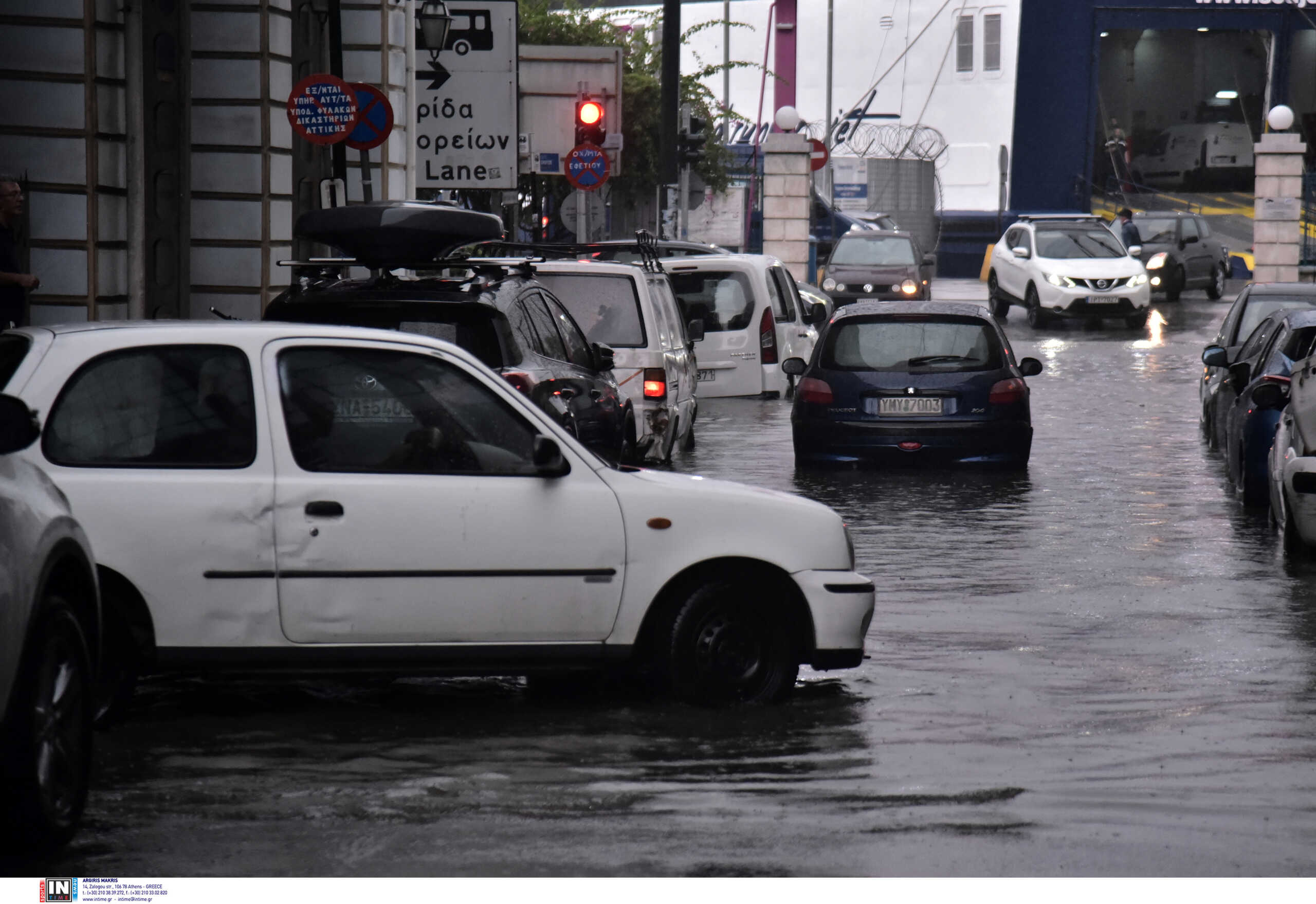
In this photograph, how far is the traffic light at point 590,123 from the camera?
105ft

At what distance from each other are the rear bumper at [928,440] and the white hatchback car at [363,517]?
874 cm

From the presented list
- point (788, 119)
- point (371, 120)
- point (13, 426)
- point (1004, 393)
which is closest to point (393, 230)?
point (1004, 393)

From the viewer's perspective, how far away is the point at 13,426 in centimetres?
534

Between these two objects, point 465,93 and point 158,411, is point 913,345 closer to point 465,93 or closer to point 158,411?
point 158,411

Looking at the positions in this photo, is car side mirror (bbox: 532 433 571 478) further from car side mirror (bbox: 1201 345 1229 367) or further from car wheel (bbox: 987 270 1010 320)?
car wheel (bbox: 987 270 1010 320)

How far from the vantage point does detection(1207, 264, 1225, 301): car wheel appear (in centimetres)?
4588

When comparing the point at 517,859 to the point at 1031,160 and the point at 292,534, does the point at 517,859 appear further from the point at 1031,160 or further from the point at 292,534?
the point at 1031,160

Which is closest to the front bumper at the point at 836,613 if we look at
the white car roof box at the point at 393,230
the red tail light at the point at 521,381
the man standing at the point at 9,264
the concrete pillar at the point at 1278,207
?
the red tail light at the point at 521,381

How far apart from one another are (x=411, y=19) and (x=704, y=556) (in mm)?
18184

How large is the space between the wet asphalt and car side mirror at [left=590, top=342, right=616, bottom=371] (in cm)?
323

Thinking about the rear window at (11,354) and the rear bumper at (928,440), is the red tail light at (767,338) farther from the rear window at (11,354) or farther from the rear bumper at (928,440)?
the rear window at (11,354)

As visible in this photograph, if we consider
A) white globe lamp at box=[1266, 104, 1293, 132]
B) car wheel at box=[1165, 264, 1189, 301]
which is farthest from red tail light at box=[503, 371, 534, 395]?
white globe lamp at box=[1266, 104, 1293, 132]

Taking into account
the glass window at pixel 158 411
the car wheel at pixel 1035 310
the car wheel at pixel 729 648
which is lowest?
the car wheel at pixel 1035 310

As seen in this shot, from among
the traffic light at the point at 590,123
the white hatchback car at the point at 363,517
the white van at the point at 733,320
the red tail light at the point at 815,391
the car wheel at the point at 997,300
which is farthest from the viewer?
the car wheel at the point at 997,300
